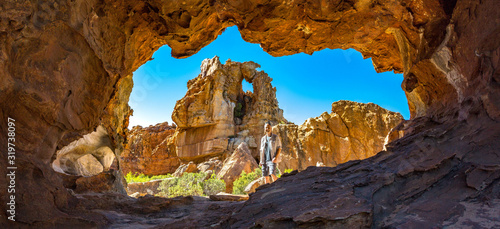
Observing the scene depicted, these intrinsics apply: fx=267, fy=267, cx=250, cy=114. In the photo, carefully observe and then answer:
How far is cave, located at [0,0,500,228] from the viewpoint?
2.92 meters

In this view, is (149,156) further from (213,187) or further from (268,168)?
(268,168)

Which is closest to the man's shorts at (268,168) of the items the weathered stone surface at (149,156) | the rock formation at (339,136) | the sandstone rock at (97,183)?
the sandstone rock at (97,183)

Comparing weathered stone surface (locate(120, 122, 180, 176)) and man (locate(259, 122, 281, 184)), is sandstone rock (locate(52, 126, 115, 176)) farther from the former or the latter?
weathered stone surface (locate(120, 122, 180, 176))

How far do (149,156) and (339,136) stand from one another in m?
26.2

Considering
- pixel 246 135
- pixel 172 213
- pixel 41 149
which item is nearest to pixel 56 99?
pixel 41 149

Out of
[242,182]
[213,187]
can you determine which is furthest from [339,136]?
[213,187]

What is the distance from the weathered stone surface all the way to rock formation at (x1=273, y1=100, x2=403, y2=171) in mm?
19629

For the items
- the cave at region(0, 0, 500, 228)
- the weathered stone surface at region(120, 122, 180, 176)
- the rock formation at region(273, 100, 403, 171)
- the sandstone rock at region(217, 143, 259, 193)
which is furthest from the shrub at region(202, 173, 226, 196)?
the weathered stone surface at region(120, 122, 180, 176)

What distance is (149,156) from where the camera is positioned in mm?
34969

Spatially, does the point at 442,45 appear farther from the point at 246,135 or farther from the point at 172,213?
the point at 246,135

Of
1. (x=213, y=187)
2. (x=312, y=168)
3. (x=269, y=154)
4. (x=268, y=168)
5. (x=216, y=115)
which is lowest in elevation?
(x=213, y=187)

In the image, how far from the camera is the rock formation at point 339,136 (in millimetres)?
16328

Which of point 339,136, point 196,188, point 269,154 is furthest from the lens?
point 339,136

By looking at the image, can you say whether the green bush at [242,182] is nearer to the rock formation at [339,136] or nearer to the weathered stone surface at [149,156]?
the rock formation at [339,136]
